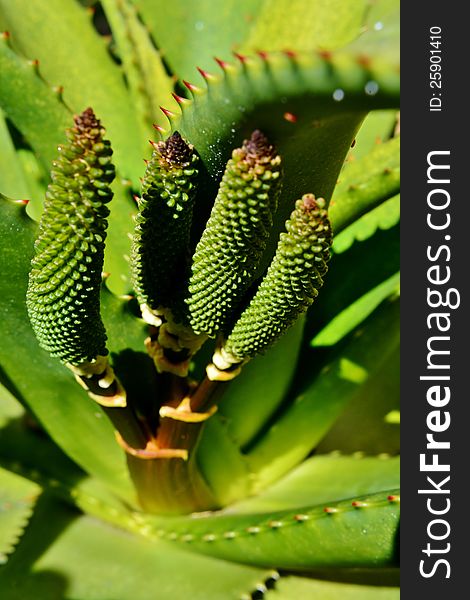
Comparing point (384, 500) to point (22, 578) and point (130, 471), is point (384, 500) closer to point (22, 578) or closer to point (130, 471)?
point (130, 471)

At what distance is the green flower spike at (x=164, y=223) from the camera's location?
Answer: 607 mm

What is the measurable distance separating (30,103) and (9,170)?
258 millimetres

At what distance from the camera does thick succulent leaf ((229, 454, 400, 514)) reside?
974 millimetres

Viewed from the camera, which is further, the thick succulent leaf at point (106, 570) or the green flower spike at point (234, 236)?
the thick succulent leaf at point (106, 570)

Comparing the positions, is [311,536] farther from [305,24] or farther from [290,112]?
[305,24]

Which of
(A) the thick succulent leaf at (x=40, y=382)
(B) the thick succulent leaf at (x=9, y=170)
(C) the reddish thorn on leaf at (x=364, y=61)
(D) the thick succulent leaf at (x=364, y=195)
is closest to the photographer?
(C) the reddish thorn on leaf at (x=364, y=61)

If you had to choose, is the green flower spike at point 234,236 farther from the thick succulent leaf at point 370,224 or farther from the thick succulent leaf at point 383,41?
the thick succulent leaf at point 370,224

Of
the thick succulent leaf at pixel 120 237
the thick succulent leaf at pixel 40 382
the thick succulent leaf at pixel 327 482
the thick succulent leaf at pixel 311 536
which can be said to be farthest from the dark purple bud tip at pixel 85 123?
the thick succulent leaf at pixel 327 482

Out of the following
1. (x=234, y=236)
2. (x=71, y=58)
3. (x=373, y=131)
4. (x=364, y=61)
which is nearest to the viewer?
(x=364, y=61)

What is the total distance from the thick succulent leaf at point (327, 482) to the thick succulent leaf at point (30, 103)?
545mm

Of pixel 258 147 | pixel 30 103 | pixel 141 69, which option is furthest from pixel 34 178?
pixel 258 147

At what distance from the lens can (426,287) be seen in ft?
2.81

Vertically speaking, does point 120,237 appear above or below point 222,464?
above

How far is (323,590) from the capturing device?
3.11 ft
